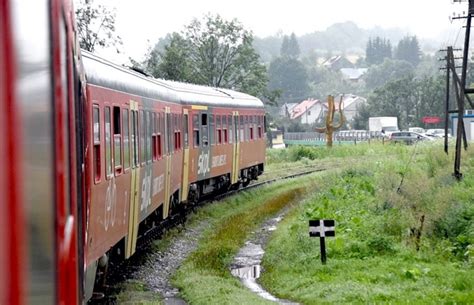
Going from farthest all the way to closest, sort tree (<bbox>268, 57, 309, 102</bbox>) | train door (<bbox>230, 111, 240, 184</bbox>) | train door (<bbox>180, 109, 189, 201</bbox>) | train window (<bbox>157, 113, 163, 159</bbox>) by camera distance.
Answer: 1. tree (<bbox>268, 57, 309, 102</bbox>)
2. train door (<bbox>230, 111, 240, 184</bbox>)
3. train door (<bbox>180, 109, 189, 201</bbox>)
4. train window (<bbox>157, 113, 163, 159</bbox>)

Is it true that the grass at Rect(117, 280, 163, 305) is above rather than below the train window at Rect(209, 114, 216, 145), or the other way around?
below

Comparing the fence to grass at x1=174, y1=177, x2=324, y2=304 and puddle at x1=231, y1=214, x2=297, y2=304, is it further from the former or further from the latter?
puddle at x1=231, y1=214, x2=297, y2=304

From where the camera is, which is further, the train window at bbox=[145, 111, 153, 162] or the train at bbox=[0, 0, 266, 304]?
the train window at bbox=[145, 111, 153, 162]

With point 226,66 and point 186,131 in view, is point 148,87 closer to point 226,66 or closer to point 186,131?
point 186,131

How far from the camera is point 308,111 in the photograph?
127 m

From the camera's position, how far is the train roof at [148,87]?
966 cm

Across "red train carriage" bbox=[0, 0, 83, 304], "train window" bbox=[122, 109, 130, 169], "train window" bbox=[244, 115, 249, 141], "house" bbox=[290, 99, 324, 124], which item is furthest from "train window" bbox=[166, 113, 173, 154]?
"house" bbox=[290, 99, 324, 124]

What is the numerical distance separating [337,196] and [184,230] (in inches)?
239

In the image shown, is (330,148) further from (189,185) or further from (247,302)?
(247,302)

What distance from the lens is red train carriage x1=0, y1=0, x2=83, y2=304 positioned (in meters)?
1.81

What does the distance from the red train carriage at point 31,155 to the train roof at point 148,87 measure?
20.1 feet

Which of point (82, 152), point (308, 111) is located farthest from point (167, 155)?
point (308, 111)

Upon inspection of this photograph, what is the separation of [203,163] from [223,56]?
35.7m

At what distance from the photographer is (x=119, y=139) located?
10.8 m
